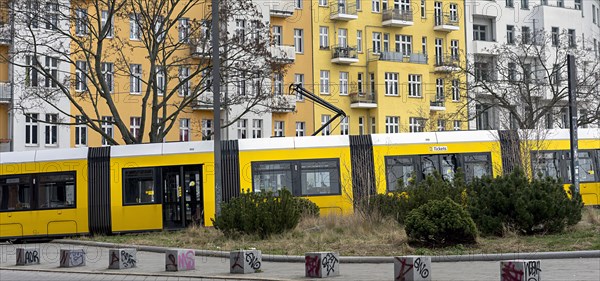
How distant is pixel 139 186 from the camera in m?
32.4

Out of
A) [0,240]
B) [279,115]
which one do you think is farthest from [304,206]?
[279,115]

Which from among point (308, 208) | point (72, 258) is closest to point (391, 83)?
point (308, 208)

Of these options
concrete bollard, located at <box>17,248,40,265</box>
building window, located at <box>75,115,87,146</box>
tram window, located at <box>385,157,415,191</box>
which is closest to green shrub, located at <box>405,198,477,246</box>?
concrete bollard, located at <box>17,248,40,265</box>

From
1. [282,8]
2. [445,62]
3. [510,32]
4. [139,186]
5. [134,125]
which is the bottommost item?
[139,186]

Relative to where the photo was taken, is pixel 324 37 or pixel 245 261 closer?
pixel 245 261

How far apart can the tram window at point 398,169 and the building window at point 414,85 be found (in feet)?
101

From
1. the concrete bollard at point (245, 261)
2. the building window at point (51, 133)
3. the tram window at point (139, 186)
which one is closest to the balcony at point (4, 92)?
the building window at point (51, 133)

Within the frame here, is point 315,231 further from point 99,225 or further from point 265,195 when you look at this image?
point 99,225

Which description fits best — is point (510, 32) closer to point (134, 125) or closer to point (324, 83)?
point (324, 83)

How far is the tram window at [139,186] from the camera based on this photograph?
106 feet

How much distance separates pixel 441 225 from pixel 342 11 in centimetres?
4303

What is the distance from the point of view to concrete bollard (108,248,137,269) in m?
20.1

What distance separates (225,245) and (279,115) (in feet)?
116

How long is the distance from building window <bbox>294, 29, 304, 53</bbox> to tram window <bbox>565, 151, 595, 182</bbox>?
93.4 ft
